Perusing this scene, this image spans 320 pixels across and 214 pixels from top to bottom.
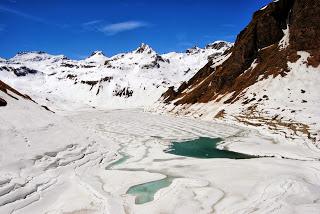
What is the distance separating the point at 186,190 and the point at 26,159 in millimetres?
9774

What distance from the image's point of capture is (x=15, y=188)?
17094 millimetres

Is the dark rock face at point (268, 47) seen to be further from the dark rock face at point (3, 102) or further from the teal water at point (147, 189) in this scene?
the teal water at point (147, 189)

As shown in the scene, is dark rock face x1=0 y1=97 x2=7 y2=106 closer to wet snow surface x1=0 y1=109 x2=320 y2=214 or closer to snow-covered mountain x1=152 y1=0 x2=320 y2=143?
wet snow surface x1=0 y1=109 x2=320 y2=214

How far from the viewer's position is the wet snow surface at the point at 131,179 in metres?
15.4

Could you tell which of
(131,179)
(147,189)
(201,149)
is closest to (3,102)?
(131,179)

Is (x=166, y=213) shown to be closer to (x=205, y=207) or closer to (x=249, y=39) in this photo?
(x=205, y=207)

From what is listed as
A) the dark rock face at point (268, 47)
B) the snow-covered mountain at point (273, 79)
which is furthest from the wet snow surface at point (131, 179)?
the dark rock face at point (268, 47)

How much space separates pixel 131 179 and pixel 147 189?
217cm

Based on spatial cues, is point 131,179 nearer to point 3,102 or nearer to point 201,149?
point 201,149

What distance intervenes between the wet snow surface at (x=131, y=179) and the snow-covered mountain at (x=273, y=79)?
15.5m

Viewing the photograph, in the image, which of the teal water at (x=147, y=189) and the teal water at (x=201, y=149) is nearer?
the teal water at (x=147, y=189)

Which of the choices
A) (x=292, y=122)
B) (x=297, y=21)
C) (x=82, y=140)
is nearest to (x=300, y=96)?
(x=292, y=122)

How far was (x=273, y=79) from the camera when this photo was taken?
70000 millimetres

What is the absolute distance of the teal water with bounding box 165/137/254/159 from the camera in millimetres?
29450
